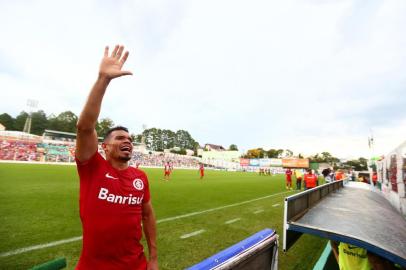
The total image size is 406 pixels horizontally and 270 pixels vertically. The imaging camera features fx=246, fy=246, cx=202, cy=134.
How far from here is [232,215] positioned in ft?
29.7

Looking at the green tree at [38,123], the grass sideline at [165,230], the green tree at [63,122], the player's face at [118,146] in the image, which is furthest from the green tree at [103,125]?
the player's face at [118,146]

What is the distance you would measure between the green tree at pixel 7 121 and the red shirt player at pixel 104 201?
120928 mm

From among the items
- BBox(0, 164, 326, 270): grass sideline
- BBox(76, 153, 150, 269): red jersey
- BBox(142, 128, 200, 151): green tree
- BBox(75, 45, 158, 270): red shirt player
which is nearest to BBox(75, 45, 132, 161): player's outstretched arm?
BBox(75, 45, 158, 270): red shirt player

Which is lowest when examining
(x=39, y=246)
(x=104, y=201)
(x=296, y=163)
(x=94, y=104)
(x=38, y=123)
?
(x=39, y=246)

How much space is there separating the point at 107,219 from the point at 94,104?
37.5 inches

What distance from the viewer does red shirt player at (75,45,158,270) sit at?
190 cm

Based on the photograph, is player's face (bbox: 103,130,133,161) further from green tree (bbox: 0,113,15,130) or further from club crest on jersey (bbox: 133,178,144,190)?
green tree (bbox: 0,113,15,130)

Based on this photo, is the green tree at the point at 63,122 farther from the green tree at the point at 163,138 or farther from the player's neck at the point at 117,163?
the player's neck at the point at 117,163

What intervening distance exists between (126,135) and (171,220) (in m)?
5.89

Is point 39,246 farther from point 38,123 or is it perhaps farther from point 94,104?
point 38,123

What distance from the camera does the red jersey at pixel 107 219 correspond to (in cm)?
202

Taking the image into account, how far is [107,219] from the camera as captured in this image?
2045mm

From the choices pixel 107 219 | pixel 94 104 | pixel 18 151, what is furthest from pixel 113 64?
pixel 18 151

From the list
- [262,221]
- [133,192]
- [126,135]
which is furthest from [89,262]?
[262,221]
